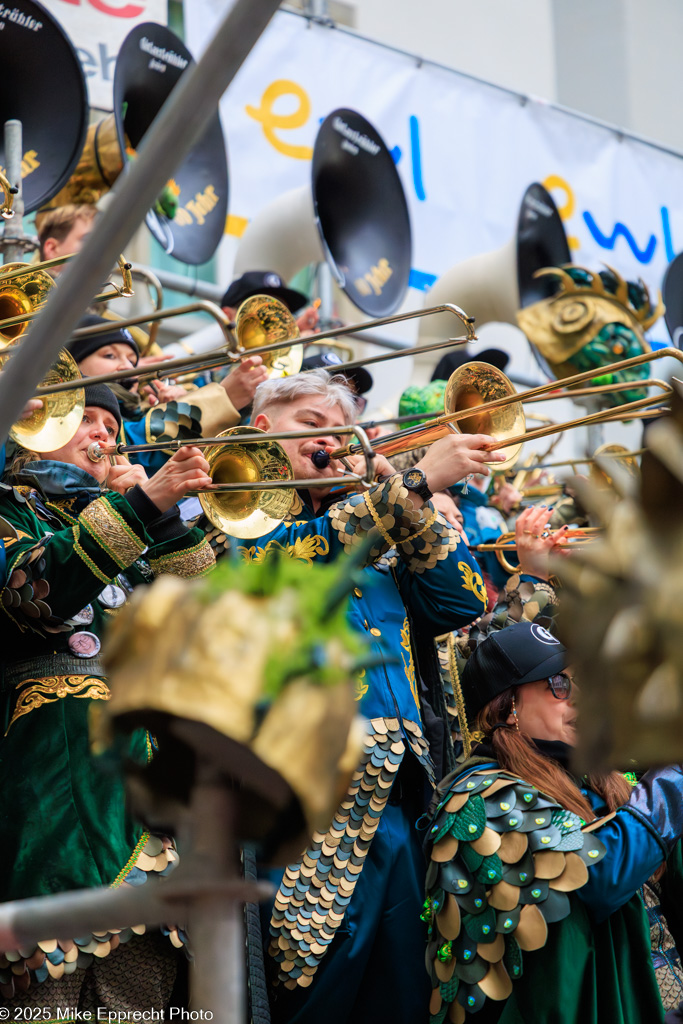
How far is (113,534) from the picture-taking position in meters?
2.86

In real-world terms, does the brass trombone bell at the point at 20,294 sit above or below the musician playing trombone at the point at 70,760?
above

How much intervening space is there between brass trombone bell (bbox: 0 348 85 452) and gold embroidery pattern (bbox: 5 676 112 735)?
648mm

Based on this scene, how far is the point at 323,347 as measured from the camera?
6176mm

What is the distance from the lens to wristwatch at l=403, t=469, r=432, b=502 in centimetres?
342

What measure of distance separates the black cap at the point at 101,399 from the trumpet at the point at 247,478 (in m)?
0.15

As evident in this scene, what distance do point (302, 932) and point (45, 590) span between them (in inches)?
42.7

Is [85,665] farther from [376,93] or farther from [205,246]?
[376,93]

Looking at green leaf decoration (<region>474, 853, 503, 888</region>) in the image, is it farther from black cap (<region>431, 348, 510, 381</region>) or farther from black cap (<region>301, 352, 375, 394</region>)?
black cap (<region>431, 348, 510, 381</region>)

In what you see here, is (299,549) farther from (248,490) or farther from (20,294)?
(20,294)

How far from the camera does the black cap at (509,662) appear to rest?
346 cm

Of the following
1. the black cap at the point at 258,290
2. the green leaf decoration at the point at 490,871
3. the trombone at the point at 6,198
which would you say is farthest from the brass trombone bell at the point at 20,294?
the green leaf decoration at the point at 490,871

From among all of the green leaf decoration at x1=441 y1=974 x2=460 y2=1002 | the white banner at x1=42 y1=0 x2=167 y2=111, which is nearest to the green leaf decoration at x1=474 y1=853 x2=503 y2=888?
the green leaf decoration at x1=441 y1=974 x2=460 y2=1002

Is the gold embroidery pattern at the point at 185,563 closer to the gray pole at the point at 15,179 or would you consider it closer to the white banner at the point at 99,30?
the gray pole at the point at 15,179

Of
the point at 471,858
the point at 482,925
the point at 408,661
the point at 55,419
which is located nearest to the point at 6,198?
the point at 55,419
